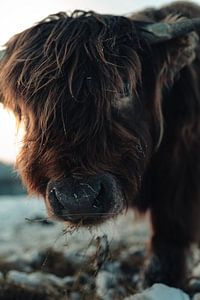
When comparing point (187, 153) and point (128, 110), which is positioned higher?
point (128, 110)

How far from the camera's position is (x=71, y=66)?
3773 millimetres

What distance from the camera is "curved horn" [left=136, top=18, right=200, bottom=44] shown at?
4.21 m

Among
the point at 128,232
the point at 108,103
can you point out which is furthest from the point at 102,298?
the point at 128,232

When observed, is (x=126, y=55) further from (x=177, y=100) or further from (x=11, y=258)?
(x=11, y=258)

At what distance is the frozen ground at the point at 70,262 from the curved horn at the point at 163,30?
1111 millimetres

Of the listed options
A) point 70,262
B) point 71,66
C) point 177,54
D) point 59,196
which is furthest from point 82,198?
point 70,262

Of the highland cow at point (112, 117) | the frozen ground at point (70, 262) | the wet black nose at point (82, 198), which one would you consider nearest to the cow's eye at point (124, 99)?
the highland cow at point (112, 117)

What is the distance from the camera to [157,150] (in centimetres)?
462

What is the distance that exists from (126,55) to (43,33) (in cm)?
49

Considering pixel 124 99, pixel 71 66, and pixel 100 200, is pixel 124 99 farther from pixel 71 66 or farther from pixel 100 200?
pixel 100 200

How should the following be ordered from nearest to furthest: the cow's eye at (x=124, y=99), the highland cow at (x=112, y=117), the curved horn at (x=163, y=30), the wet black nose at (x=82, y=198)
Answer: the wet black nose at (x=82, y=198) → the highland cow at (x=112, y=117) → the cow's eye at (x=124, y=99) → the curved horn at (x=163, y=30)

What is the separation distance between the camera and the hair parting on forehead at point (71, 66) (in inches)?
145

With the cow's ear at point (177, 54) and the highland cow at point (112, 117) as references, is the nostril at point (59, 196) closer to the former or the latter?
the highland cow at point (112, 117)

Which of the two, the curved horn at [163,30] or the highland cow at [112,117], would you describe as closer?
the highland cow at [112,117]
